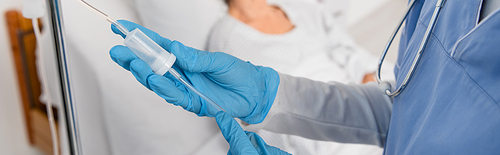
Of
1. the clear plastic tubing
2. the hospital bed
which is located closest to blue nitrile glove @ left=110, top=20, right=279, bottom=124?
the clear plastic tubing

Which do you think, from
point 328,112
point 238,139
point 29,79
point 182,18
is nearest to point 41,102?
point 29,79

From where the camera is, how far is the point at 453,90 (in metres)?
0.43

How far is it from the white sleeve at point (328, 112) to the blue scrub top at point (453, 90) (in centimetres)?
10

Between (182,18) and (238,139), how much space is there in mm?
438

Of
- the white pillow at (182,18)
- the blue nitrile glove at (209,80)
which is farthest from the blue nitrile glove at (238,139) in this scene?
the white pillow at (182,18)

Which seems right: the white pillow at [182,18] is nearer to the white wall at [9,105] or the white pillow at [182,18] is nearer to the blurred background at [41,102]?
the blurred background at [41,102]

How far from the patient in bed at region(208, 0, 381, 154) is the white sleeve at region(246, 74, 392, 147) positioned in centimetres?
11

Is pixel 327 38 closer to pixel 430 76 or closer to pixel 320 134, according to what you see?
pixel 320 134

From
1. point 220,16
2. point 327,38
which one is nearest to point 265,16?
point 220,16

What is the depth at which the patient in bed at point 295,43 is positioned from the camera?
3.06 feet

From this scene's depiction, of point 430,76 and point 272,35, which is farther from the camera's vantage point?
point 272,35

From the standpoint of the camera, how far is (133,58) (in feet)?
1.56

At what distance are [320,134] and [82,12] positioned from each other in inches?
22.5

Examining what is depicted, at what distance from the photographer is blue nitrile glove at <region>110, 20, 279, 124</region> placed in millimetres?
468
